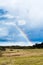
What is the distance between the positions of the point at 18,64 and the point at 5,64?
238 centimetres

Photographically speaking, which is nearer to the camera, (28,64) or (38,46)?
(28,64)

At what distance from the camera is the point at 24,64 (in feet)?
97.2

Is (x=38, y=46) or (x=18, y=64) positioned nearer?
(x=18, y=64)

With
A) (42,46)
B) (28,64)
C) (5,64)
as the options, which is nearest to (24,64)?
(28,64)

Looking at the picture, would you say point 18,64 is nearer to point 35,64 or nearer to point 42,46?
point 35,64

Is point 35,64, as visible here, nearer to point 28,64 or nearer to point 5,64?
point 28,64

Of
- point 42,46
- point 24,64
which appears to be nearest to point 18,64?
point 24,64

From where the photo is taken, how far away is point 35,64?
3036 cm

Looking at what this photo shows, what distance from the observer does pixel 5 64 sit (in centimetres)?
2870

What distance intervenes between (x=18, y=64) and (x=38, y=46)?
260 feet

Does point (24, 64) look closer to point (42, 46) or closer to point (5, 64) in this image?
point (5, 64)

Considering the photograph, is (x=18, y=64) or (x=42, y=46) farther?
(x=42, y=46)

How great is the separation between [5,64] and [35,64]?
14.4ft

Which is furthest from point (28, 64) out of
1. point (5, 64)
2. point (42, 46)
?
point (42, 46)
